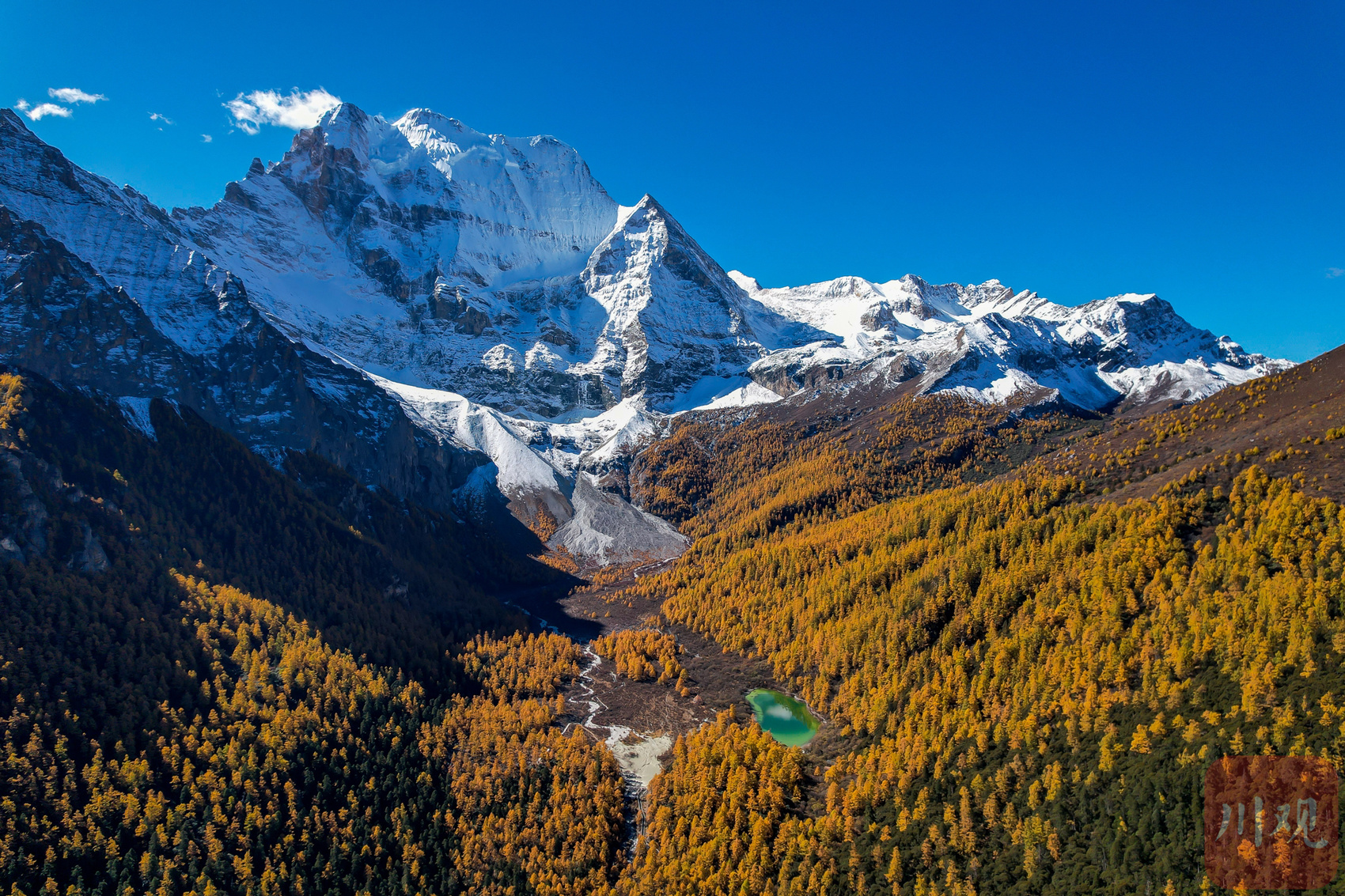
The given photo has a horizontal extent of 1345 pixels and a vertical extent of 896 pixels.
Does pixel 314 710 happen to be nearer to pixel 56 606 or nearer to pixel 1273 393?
pixel 56 606

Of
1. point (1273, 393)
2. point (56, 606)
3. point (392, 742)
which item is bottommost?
point (392, 742)

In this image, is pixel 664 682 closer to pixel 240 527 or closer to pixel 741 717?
pixel 741 717

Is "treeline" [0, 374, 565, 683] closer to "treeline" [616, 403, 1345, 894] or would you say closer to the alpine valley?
the alpine valley

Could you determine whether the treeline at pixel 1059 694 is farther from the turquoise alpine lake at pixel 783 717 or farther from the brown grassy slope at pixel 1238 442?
the brown grassy slope at pixel 1238 442

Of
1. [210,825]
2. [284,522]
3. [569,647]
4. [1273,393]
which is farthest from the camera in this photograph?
[284,522]

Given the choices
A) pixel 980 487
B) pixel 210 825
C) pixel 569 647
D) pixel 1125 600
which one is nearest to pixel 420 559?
pixel 569 647

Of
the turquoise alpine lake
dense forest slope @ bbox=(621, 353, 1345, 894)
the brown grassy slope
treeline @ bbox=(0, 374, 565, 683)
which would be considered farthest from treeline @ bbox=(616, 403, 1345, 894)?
treeline @ bbox=(0, 374, 565, 683)

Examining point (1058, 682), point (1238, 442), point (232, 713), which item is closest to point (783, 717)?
point (1058, 682)
